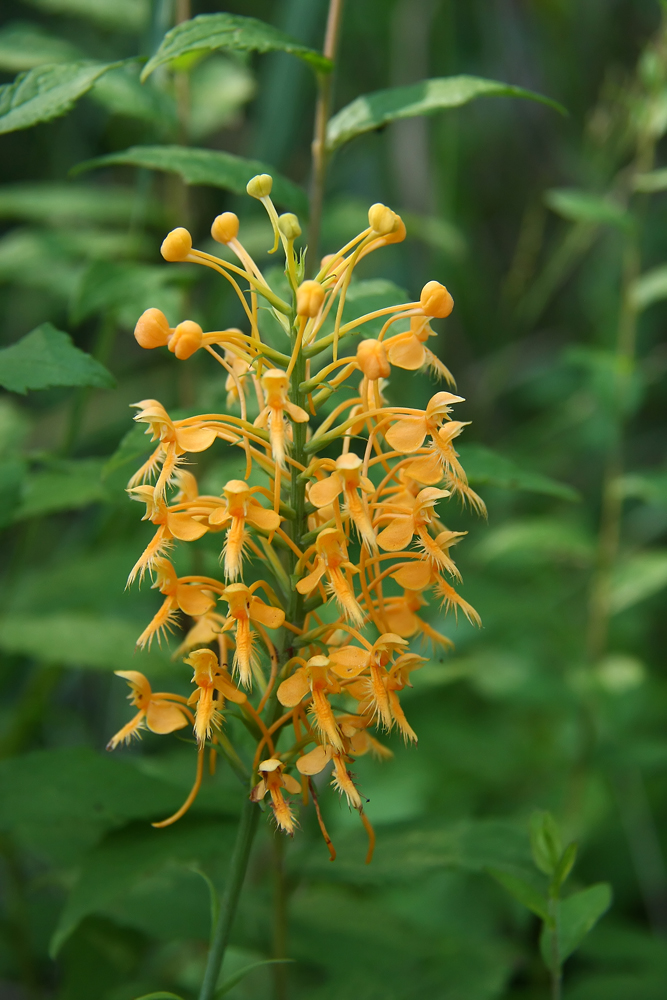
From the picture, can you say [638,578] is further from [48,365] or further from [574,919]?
[48,365]

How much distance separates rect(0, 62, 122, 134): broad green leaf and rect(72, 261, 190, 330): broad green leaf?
1.82 feet

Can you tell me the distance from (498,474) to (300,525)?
0.40m

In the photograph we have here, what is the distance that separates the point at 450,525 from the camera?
334 centimetres

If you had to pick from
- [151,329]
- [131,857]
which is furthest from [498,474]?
[131,857]

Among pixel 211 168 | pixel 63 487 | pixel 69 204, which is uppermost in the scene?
pixel 211 168

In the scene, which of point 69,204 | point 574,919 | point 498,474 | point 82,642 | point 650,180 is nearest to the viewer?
point 574,919

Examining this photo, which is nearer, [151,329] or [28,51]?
[151,329]

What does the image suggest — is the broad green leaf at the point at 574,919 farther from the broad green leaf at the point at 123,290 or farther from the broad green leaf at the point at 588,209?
the broad green leaf at the point at 588,209

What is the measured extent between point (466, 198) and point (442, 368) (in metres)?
3.43

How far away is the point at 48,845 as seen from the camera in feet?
5.21

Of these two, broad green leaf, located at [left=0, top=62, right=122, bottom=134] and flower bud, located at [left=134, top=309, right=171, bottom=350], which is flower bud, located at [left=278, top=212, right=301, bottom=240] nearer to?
flower bud, located at [left=134, top=309, right=171, bottom=350]

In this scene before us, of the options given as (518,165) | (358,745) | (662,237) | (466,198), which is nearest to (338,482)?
(358,745)

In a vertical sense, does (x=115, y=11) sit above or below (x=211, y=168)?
above

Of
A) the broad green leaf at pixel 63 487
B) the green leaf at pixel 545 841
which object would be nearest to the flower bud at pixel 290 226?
the broad green leaf at pixel 63 487
